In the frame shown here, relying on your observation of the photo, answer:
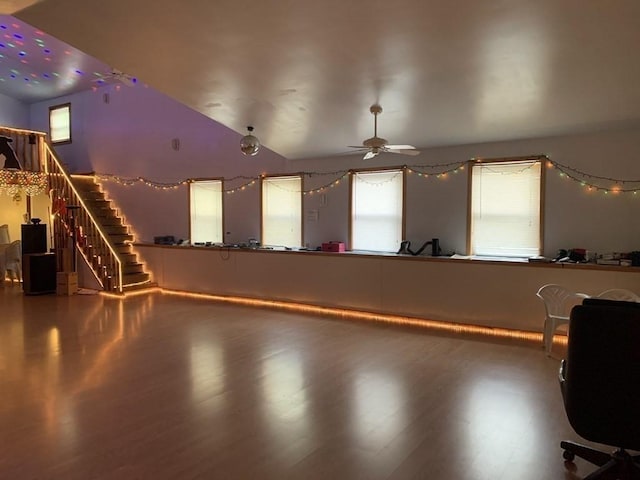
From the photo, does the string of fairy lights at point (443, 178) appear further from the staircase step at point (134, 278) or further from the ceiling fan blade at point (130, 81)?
the ceiling fan blade at point (130, 81)

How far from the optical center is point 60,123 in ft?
37.2

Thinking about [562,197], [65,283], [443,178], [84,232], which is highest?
[443,178]

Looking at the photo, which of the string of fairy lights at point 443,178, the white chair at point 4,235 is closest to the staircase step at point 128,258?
the string of fairy lights at point 443,178

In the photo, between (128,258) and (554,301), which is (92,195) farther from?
(554,301)

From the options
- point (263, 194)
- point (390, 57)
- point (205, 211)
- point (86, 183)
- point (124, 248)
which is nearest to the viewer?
point (390, 57)

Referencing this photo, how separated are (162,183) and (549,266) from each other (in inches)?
290

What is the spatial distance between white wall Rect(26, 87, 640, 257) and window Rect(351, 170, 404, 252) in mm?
164

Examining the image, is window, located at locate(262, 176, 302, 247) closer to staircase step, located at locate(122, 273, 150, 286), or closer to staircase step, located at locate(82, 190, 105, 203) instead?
staircase step, located at locate(122, 273, 150, 286)

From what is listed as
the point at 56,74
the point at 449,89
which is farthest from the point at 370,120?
the point at 56,74

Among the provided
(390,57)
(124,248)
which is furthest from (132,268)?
(390,57)

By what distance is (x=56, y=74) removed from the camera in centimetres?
983

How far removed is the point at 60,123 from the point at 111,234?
3854 millimetres

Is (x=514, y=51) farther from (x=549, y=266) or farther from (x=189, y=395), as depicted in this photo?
(x=189, y=395)

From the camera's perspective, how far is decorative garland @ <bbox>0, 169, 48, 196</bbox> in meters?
8.89
